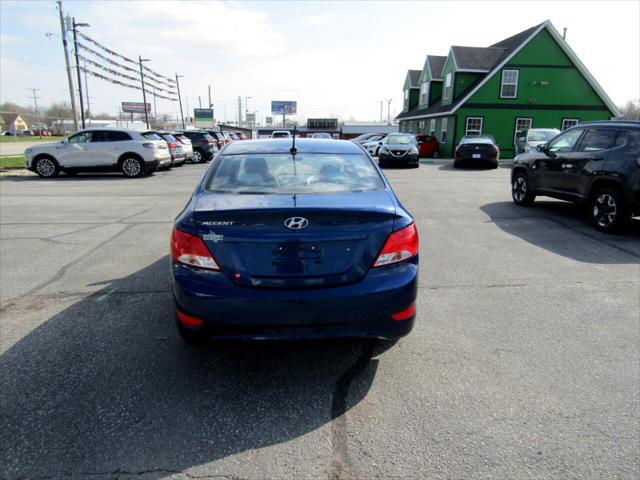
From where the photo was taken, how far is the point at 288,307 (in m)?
2.70

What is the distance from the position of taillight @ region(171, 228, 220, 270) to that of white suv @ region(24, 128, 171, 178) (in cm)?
1458

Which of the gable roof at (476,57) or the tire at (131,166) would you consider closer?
the tire at (131,166)

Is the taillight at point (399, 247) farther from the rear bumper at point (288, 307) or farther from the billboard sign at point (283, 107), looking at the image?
the billboard sign at point (283, 107)

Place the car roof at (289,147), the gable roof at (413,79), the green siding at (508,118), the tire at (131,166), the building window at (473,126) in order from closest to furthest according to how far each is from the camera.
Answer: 1. the car roof at (289,147)
2. the tire at (131,166)
3. the green siding at (508,118)
4. the building window at (473,126)
5. the gable roof at (413,79)

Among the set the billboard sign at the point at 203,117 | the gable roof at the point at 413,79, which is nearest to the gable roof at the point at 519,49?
the gable roof at the point at 413,79

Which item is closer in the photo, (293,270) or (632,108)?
(293,270)

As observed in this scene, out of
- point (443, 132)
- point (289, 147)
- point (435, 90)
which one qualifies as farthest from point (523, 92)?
point (289, 147)

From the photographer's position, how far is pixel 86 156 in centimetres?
1608

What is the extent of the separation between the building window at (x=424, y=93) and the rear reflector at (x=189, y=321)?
1437 inches

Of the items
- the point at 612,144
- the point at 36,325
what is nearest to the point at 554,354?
the point at 36,325

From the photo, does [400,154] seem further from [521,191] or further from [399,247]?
[399,247]

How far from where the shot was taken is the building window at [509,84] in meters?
28.8

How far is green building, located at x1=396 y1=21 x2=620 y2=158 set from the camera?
1119 inches

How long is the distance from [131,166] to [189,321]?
15.0m
